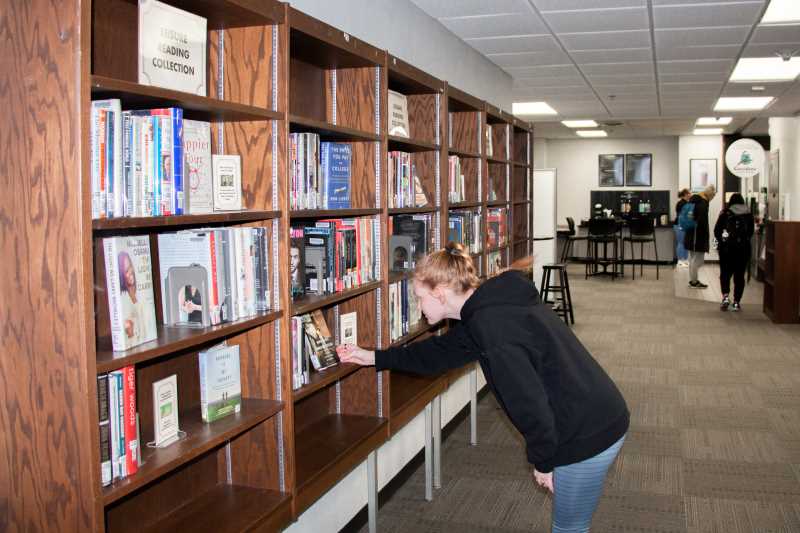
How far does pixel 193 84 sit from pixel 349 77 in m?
1.23

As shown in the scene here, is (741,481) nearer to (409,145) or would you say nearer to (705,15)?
(409,145)

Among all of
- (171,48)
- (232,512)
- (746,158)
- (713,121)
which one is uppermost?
(713,121)

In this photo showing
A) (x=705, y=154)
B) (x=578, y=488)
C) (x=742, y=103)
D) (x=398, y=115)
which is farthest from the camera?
(x=705, y=154)

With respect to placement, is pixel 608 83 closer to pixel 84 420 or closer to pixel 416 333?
pixel 416 333

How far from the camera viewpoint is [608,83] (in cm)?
816

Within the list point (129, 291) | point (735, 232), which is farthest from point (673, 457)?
point (735, 232)

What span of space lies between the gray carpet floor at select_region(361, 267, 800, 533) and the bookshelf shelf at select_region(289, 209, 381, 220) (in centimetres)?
156

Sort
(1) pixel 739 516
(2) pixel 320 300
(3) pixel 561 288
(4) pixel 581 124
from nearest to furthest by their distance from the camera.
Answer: (2) pixel 320 300 < (1) pixel 739 516 < (3) pixel 561 288 < (4) pixel 581 124

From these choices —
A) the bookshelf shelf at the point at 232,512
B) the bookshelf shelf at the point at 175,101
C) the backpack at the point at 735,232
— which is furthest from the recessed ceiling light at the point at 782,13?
the backpack at the point at 735,232

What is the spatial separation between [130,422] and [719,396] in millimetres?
5316

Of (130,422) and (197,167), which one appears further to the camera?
(197,167)

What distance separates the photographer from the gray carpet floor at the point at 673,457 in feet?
13.1

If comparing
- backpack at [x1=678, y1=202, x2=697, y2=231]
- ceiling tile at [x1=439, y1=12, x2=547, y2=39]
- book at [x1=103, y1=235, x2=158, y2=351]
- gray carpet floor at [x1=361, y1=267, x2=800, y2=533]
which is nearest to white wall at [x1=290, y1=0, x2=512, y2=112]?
→ ceiling tile at [x1=439, y1=12, x2=547, y2=39]

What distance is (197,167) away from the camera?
2291 mm
